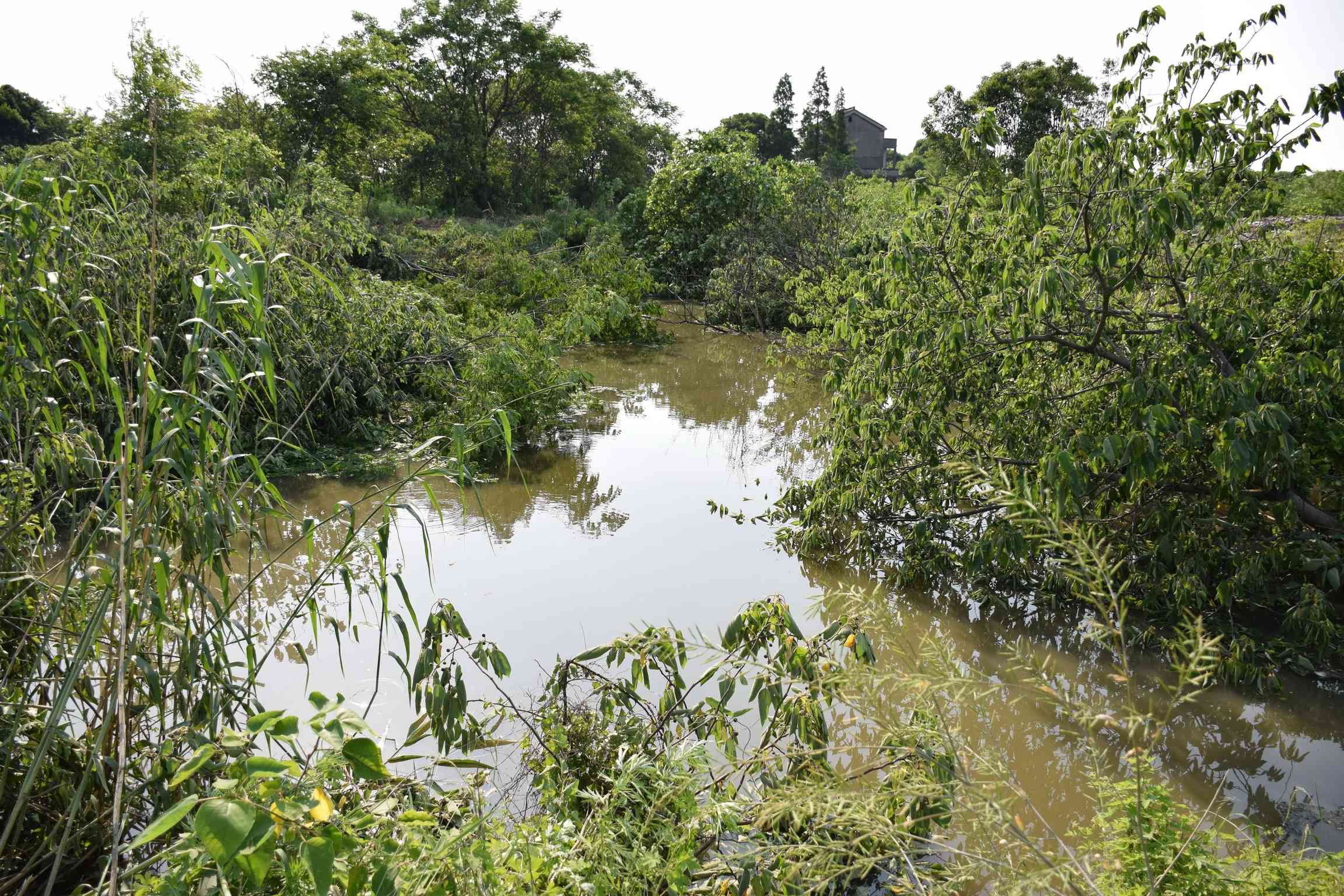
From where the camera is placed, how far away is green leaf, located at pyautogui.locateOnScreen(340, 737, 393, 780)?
1311 mm

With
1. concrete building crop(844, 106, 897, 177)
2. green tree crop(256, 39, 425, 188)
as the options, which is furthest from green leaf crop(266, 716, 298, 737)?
concrete building crop(844, 106, 897, 177)

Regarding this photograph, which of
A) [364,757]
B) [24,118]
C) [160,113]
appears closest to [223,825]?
[364,757]

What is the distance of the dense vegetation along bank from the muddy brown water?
18 cm

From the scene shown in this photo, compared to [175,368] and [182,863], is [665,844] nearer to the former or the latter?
[182,863]

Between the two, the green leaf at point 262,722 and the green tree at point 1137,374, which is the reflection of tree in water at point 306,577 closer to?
the green leaf at point 262,722

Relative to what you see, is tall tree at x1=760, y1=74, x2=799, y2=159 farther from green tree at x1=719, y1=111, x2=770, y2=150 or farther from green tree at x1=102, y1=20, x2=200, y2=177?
green tree at x1=102, y1=20, x2=200, y2=177

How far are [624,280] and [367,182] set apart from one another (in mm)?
8516

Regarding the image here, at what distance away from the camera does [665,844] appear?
6.86ft

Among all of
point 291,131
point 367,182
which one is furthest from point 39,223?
point 291,131

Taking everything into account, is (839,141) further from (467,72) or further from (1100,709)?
(1100,709)

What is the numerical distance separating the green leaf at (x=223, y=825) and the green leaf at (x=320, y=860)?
11 centimetres

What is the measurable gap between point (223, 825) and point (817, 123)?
45.2 meters

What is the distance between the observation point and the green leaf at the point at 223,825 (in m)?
1.11

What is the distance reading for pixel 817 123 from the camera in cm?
4222
